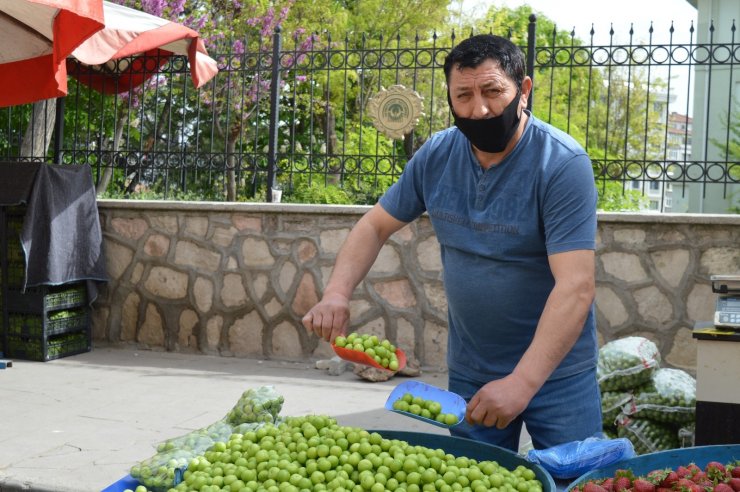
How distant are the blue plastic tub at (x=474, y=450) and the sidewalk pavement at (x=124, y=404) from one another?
8.12 ft

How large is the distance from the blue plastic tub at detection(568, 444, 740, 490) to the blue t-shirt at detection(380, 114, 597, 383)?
18.0 inches

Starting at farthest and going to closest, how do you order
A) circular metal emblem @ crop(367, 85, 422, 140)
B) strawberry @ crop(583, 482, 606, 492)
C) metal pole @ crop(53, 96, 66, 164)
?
metal pole @ crop(53, 96, 66, 164) < circular metal emblem @ crop(367, 85, 422, 140) < strawberry @ crop(583, 482, 606, 492)

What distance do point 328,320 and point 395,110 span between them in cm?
582

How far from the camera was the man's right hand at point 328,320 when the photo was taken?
112 inches

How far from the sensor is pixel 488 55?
2.57 meters

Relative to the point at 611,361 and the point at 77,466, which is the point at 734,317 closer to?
the point at 611,361

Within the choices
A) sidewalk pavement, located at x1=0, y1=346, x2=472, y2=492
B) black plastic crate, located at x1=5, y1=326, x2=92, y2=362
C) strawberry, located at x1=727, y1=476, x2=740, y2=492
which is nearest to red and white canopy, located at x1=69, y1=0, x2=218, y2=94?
black plastic crate, located at x1=5, y1=326, x2=92, y2=362

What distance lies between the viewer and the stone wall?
23.2 ft

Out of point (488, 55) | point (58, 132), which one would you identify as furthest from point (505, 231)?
point (58, 132)

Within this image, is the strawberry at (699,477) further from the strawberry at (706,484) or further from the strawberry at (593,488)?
the strawberry at (593,488)

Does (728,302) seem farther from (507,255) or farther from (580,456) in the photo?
(580,456)

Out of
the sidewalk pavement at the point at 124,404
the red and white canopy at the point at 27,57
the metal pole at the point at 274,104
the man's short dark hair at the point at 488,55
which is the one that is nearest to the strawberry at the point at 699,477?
the man's short dark hair at the point at 488,55

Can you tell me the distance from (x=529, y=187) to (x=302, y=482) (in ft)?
3.60

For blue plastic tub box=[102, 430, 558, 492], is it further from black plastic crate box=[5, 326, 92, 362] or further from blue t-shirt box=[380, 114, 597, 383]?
black plastic crate box=[5, 326, 92, 362]
